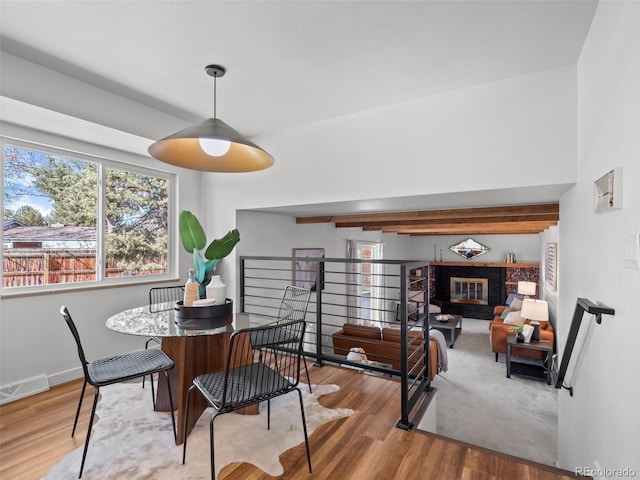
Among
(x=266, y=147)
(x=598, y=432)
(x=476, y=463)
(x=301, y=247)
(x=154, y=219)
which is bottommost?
(x=476, y=463)

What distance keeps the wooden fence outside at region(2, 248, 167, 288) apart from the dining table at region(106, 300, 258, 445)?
4.01ft

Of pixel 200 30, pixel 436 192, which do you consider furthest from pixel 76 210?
pixel 436 192

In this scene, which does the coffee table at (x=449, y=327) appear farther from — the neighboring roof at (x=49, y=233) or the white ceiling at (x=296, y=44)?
the neighboring roof at (x=49, y=233)

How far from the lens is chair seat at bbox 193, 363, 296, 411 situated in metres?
1.64

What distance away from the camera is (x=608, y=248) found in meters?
1.54

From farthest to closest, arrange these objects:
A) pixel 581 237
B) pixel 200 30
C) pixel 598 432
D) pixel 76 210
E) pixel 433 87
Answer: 1. pixel 76 210
2. pixel 433 87
3. pixel 581 237
4. pixel 200 30
5. pixel 598 432

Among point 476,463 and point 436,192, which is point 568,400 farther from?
point 436,192

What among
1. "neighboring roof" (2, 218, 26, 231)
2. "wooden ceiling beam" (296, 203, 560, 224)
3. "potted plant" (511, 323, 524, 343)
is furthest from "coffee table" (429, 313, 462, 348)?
"neighboring roof" (2, 218, 26, 231)

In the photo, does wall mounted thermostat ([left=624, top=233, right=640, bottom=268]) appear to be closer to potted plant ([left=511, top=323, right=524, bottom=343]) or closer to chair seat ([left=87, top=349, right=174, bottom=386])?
chair seat ([left=87, top=349, right=174, bottom=386])

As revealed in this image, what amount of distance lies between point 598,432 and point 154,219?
411cm

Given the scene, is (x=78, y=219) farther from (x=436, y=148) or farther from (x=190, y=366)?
(x=436, y=148)

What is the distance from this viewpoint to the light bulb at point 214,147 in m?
2.20

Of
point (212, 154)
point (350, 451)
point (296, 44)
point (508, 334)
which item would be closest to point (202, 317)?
point (212, 154)

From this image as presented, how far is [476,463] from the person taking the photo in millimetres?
1845
